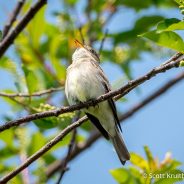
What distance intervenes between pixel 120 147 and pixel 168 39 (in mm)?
1666

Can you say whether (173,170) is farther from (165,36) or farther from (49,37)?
(49,37)

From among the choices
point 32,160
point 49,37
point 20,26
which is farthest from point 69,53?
point 32,160

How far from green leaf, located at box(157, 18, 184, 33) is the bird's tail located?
160 centimetres

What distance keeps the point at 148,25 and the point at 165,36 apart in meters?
2.36

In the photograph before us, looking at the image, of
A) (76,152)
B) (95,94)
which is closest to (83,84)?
(95,94)

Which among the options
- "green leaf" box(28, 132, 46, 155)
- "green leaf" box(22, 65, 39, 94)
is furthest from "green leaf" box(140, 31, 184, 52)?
"green leaf" box(28, 132, 46, 155)

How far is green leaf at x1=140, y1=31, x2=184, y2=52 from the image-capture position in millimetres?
3226

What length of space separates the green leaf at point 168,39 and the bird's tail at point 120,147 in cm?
145

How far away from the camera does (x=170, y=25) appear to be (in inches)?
122

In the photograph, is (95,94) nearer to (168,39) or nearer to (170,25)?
(168,39)

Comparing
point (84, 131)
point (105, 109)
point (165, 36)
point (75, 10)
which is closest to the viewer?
point (165, 36)

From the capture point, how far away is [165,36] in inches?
129

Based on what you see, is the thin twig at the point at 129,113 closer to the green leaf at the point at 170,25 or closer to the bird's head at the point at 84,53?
the bird's head at the point at 84,53

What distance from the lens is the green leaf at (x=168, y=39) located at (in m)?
3.23
